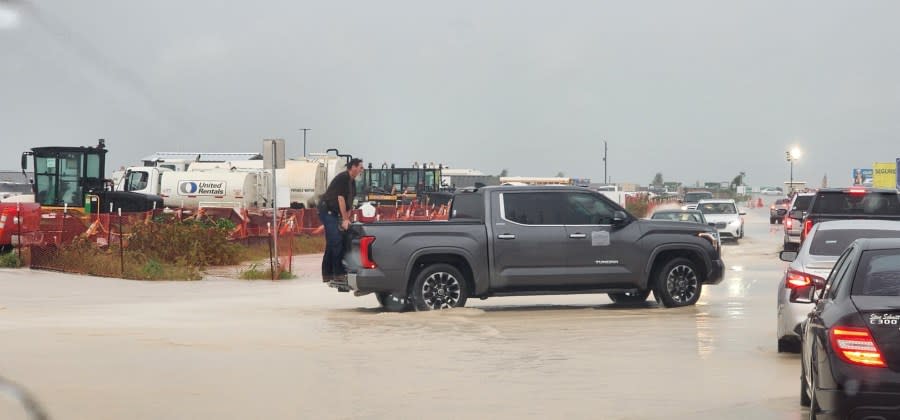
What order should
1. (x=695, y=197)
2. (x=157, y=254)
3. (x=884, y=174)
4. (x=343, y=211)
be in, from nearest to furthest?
(x=343, y=211) < (x=157, y=254) < (x=695, y=197) < (x=884, y=174)

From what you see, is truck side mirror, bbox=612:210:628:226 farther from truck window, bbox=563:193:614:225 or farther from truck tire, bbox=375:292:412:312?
truck tire, bbox=375:292:412:312

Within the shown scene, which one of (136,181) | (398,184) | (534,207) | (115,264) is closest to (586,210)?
(534,207)

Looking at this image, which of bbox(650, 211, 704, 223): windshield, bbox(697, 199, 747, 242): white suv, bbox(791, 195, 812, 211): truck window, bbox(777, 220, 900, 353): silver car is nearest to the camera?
bbox(777, 220, 900, 353): silver car

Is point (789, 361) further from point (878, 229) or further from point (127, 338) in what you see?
point (127, 338)

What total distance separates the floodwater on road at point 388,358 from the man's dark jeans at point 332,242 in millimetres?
660

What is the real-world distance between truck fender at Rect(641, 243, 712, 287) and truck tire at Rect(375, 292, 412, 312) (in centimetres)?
330

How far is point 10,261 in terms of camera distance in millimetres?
30031

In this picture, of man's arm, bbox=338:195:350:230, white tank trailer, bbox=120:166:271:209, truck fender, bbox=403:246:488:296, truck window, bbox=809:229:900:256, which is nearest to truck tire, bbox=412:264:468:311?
truck fender, bbox=403:246:488:296

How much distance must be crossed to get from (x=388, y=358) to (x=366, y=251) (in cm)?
514

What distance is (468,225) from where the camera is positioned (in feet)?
64.5

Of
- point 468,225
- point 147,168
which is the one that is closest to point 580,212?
point 468,225

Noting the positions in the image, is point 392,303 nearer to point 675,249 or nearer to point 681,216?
point 675,249

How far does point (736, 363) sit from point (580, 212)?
6.76 m

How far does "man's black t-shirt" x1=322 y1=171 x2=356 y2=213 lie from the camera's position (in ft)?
70.8
